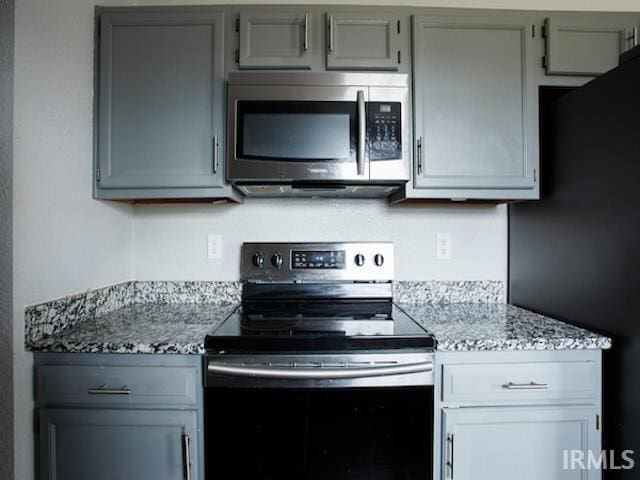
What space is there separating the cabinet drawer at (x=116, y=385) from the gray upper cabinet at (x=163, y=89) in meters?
0.70

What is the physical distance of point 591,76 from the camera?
1.51m

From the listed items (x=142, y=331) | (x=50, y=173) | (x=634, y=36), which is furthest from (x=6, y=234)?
(x=634, y=36)

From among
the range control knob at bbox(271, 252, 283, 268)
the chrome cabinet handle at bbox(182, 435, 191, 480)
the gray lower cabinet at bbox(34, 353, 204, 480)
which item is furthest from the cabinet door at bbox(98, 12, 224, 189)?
the chrome cabinet handle at bbox(182, 435, 191, 480)

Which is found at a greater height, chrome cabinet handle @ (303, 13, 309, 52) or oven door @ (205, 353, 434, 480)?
chrome cabinet handle @ (303, 13, 309, 52)

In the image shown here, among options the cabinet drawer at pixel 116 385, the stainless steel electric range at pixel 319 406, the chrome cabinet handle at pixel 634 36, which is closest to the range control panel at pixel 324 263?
the stainless steel electric range at pixel 319 406

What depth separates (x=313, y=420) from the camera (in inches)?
45.8

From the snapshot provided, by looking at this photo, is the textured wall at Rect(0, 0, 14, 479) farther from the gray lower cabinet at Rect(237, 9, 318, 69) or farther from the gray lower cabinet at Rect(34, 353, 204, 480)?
the gray lower cabinet at Rect(237, 9, 318, 69)

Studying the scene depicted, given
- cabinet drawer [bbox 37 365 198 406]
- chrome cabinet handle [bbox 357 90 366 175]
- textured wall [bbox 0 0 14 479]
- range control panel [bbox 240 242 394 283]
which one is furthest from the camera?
range control panel [bbox 240 242 394 283]

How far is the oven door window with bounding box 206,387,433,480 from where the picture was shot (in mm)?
1159

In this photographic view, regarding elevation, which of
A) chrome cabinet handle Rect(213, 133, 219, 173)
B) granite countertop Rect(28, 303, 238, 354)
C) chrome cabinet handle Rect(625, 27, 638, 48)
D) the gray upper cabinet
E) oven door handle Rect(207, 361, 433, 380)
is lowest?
oven door handle Rect(207, 361, 433, 380)

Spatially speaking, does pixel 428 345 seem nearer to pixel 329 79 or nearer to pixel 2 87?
pixel 329 79

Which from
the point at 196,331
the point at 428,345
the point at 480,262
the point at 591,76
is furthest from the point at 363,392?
the point at 591,76

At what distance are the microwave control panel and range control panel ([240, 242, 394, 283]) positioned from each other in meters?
0.48

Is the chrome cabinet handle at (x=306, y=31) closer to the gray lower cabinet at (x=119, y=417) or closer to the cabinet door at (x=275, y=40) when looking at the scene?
the cabinet door at (x=275, y=40)
